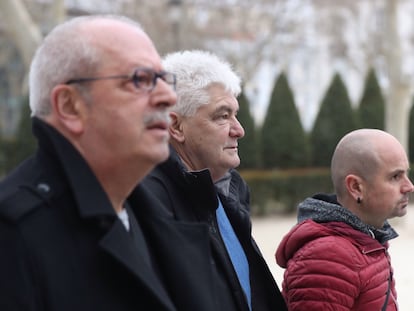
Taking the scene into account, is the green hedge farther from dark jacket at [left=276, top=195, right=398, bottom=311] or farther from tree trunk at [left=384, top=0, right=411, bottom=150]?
dark jacket at [left=276, top=195, right=398, bottom=311]

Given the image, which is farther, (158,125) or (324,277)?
(324,277)

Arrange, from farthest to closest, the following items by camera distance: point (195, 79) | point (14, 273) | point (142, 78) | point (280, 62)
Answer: point (280, 62), point (195, 79), point (142, 78), point (14, 273)

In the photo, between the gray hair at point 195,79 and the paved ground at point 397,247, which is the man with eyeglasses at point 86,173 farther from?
the paved ground at point 397,247

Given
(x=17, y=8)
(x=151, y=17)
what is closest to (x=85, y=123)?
(x=17, y=8)

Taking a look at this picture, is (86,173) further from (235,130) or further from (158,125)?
(235,130)

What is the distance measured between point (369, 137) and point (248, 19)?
23.6 m

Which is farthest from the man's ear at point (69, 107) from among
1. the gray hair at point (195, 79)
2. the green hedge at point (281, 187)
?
the green hedge at point (281, 187)

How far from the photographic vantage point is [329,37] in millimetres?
31531

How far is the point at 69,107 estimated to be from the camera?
5.31 feet

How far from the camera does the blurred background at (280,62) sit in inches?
582

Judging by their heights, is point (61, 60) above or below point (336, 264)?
above

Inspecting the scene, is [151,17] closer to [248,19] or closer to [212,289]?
[248,19]

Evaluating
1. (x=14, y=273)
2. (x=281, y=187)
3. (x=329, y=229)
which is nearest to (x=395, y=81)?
(x=281, y=187)

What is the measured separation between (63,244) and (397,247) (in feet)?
34.1
